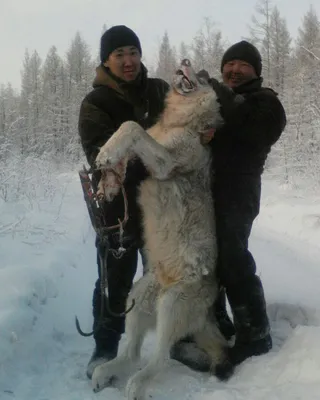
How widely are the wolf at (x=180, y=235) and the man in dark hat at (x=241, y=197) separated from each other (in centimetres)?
7

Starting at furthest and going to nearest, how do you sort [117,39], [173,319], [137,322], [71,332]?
[71,332]
[117,39]
[137,322]
[173,319]

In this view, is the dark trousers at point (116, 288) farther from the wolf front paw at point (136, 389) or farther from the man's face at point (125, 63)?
the man's face at point (125, 63)

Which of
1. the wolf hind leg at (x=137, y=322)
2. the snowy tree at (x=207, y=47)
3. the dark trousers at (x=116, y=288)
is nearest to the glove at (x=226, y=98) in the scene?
the dark trousers at (x=116, y=288)

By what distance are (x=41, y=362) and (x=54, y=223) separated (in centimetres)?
432

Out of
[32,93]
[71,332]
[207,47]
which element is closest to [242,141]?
[71,332]

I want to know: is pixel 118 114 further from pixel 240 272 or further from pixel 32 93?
pixel 32 93

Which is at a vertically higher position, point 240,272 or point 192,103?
point 192,103

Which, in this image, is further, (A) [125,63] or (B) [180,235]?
(A) [125,63]

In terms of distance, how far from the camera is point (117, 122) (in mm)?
3109

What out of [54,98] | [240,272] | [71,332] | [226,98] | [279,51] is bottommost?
[71,332]

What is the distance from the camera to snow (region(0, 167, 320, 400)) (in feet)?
8.37

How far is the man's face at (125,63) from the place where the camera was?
3.07 metres

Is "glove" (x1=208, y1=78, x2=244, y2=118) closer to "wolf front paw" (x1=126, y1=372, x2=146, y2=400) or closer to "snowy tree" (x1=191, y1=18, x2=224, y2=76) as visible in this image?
"wolf front paw" (x1=126, y1=372, x2=146, y2=400)

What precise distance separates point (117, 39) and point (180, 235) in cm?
143
